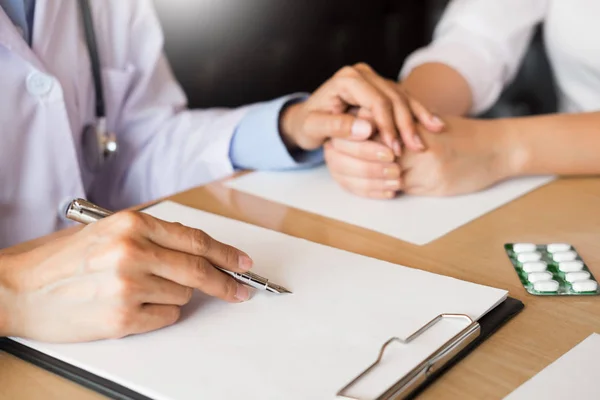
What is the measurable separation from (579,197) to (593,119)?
0.38ft

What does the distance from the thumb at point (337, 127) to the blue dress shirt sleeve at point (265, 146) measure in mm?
41

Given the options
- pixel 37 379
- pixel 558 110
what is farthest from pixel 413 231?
pixel 558 110

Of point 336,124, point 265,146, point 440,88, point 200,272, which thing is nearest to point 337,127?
point 336,124

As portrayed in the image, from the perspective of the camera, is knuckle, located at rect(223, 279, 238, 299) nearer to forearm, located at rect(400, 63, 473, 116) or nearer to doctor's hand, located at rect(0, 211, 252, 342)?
doctor's hand, located at rect(0, 211, 252, 342)

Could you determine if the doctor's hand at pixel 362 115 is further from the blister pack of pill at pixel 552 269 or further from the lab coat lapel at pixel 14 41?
the lab coat lapel at pixel 14 41

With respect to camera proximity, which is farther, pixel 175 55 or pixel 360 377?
pixel 175 55

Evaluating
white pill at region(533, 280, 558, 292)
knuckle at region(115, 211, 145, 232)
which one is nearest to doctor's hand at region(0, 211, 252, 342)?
knuckle at region(115, 211, 145, 232)

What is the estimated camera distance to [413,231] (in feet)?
2.29

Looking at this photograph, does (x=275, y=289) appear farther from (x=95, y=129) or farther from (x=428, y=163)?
(x=95, y=129)

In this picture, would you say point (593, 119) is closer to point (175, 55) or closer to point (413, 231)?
point (413, 231)

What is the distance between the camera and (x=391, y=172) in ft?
2.53

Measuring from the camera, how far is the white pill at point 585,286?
568 millimetres

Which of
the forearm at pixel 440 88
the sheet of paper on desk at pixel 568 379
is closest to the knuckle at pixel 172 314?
the sheet of paper on desk at pixel 568 379

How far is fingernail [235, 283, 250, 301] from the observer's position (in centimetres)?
55
